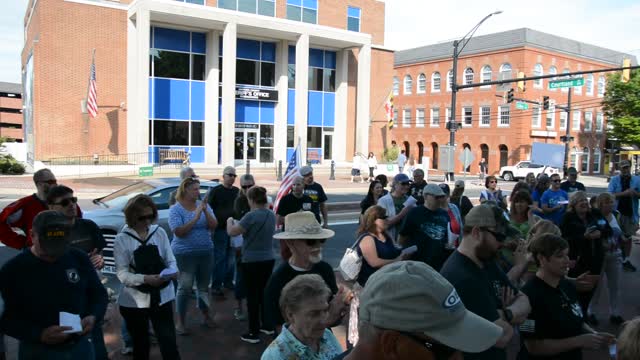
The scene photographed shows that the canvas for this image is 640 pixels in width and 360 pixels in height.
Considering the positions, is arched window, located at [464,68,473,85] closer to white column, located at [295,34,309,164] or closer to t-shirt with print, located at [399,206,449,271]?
white column, located at [295,34,309,164]

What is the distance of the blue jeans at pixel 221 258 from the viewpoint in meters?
7.76

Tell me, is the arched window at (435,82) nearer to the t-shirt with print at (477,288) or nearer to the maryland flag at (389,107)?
the maryland flag at (389,107)

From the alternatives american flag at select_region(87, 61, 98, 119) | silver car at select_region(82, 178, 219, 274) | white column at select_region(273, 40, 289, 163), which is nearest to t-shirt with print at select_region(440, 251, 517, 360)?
silver car at select_region(82, 178, 219, 274)

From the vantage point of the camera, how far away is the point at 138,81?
2991cm

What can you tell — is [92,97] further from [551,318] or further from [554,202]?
[551,318]

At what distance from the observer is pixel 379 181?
901 cm

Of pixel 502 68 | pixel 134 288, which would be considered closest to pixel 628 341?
pixel 134 288

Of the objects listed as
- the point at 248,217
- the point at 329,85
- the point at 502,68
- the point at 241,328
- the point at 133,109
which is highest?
the point at 502,68

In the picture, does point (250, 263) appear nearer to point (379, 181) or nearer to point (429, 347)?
point (379, 181)

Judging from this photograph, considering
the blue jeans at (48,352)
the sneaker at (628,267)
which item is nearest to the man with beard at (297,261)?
the blue jeans at (48,352)

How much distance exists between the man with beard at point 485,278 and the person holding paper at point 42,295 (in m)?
2.49

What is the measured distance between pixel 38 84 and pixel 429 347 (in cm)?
3306

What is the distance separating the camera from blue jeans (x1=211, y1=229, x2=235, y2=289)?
25.5ft

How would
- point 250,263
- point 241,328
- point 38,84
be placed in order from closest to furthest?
point 250,263 < point 241,328 < point 38,84
